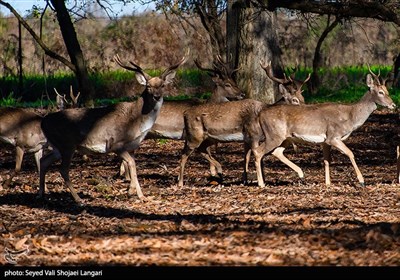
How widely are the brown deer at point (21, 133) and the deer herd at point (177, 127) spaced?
2cm

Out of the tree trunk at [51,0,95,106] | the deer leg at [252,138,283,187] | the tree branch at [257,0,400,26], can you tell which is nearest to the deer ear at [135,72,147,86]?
the deer leg at [252,138,283,187]

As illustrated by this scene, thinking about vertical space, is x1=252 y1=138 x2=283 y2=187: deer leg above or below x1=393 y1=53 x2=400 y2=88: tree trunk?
above

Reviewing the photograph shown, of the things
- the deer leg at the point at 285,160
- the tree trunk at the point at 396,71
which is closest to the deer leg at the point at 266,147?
the deer leg at the point at 285,160

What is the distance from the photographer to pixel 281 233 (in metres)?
9.82

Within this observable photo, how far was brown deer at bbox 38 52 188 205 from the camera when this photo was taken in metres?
13.2

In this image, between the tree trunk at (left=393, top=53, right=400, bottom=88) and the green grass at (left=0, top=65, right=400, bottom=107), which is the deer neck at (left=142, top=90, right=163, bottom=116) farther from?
the tree trunk at (left=393, top=53, right=400, bottom=88)

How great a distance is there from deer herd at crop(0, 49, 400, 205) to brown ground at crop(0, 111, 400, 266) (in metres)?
0.45

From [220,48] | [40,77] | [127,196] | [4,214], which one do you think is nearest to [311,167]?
[127,196]

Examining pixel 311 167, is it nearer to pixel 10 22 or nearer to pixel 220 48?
pixel 220 48

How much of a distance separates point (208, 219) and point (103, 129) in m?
2.89

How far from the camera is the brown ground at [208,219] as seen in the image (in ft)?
29.3

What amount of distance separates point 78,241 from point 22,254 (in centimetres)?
70

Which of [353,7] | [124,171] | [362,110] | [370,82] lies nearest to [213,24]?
[353,7]

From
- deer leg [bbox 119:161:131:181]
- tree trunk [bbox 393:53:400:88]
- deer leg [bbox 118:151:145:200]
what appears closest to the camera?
deer leg [bbox 118:151:145:200]
